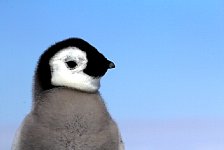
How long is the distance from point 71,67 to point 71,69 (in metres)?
0.01

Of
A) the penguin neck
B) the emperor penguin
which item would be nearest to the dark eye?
the emperor penguin

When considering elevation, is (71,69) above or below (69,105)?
above

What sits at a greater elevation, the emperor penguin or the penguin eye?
the penguin eye

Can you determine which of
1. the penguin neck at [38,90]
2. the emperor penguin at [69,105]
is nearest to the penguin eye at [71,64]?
the emperor penguin at [69,105]

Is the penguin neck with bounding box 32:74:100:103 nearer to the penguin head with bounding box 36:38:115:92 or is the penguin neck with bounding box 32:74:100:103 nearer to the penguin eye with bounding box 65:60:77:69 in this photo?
the penguin head with bounding box 36:38:115:92

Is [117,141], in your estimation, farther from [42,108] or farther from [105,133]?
[42,108]

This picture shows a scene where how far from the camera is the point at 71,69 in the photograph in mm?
4043

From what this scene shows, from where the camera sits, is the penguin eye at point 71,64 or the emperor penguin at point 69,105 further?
the penguin eye at point 71,64

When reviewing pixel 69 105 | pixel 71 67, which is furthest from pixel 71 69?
pixel 69 105

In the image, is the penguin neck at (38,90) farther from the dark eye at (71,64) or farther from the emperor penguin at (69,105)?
the dark eye at (71,64)

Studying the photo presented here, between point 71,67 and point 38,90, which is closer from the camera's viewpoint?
point 71,67

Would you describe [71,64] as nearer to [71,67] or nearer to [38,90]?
[71,67]

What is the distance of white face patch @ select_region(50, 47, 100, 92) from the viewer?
13.2ft

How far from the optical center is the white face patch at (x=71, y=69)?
13.2 ft
